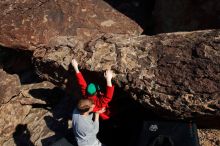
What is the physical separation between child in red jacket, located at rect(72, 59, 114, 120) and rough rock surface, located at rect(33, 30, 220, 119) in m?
0.14

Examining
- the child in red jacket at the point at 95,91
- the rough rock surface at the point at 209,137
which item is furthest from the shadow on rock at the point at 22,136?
the rough rock surface at the point at 209,137

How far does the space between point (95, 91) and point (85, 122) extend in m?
0.60

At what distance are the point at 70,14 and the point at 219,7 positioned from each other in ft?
10.2

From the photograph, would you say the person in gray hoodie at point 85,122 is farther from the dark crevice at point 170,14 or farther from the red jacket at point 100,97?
the dark crevice at point 170,14

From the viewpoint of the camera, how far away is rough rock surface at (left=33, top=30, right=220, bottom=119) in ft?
21.3

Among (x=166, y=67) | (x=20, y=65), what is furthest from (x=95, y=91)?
(x=20, y=65)

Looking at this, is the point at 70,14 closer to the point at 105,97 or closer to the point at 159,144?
the point at 105,97

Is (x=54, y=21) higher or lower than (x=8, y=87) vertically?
higher

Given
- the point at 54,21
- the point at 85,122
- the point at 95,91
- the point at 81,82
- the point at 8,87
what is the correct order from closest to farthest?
the point at 85,122, the point at 95,91, the point at 81,82, the point at 54,21, the point at 8,87

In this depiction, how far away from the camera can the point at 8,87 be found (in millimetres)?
9234

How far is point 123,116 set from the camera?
800cm

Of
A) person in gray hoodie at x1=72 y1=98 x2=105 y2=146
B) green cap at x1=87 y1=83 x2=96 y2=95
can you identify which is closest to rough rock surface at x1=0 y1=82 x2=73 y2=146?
person in gray hoodie at x1=72 y1=98 x2=105 y2=146

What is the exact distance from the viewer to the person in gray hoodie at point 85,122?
6.74 m

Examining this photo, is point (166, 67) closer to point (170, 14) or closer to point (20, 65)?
point (170, 14)
